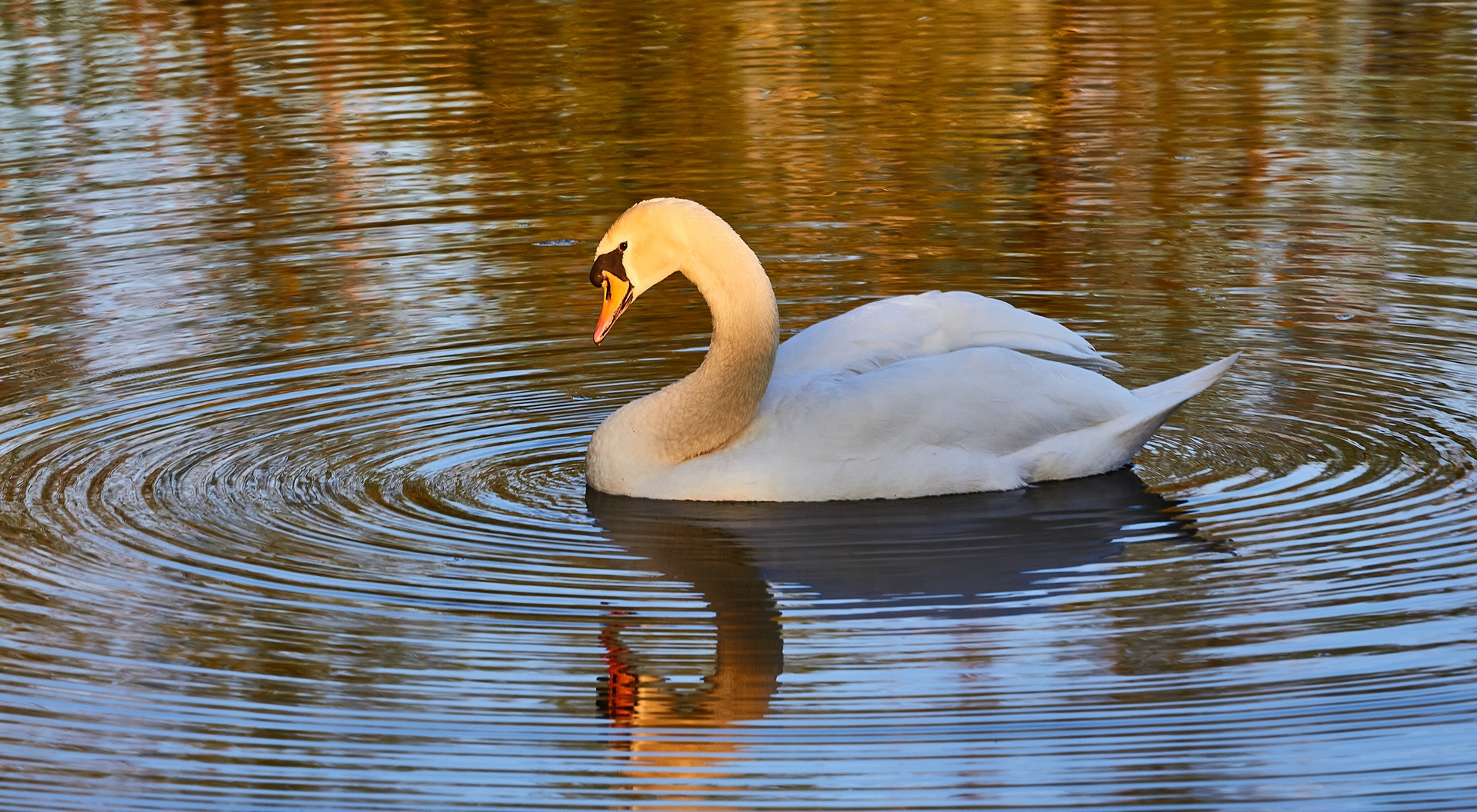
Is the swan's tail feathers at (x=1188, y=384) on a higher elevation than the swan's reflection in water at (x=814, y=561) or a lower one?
higher

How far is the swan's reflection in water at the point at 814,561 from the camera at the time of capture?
605cm

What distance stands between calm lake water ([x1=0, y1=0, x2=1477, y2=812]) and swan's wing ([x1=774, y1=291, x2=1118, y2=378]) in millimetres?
607

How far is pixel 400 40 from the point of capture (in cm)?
2194

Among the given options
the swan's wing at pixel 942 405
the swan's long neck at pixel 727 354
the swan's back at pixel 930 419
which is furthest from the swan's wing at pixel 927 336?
the swan's long neck at pixel 727 354

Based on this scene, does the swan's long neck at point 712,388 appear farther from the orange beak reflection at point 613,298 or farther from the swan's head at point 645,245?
the orange beak reflection at point 613,298

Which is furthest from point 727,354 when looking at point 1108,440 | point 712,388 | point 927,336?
point 1108,440

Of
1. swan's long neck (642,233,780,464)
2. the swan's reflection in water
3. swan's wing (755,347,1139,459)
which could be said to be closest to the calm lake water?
the swan's reflection in water

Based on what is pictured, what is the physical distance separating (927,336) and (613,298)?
131 centimetres

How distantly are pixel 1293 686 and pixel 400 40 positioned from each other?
1738cm

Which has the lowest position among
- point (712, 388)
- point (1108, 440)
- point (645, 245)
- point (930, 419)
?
point (1108, 440)

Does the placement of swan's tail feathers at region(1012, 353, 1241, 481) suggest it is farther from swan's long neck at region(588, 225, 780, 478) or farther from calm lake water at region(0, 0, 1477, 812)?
swan's long neck at region(588, 225, 780, 478)

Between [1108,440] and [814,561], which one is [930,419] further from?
[814,561]

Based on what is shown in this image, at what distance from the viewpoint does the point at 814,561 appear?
743 centimetres

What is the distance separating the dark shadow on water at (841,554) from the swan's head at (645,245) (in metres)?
0.84
